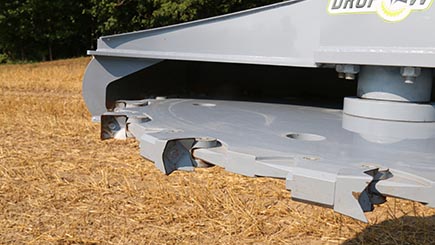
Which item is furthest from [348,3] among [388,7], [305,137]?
[305,137]

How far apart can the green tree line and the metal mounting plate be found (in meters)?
15.0

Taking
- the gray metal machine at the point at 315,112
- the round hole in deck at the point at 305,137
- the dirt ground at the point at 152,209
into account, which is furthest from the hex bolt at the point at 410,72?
the dirt ground at the point at 152,209

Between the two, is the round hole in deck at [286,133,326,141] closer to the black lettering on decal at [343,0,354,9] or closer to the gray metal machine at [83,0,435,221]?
the gray metal machine at [83,0,435,221]

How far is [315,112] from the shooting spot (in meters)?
1.95

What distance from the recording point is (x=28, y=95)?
8055 mm

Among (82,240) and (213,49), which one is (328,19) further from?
(82,240)

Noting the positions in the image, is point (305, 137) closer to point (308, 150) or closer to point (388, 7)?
point (308, 150)

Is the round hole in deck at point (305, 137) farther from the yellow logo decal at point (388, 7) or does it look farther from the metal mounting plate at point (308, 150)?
the yellow logo decal at point (388, 7)

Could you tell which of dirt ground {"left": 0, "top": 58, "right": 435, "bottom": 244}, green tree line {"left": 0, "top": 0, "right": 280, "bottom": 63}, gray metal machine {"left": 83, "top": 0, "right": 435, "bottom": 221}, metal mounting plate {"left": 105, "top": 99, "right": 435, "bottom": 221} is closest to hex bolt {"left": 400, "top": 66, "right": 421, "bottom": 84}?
gray metal machine {"left": 83, "top": 0, "right": 435, "bottom": 221}

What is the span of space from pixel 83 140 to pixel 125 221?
208 centimetres

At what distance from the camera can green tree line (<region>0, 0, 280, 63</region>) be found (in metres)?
17.1

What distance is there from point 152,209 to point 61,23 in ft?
59.4

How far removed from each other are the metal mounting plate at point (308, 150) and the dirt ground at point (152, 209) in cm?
109

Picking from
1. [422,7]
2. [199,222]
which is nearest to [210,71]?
[199,222]
